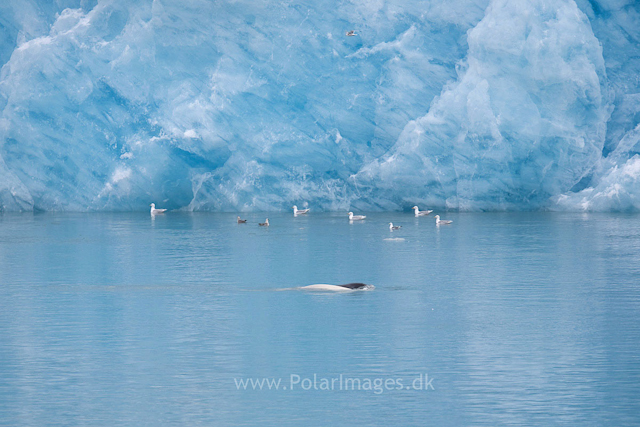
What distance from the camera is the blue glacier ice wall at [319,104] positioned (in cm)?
3969

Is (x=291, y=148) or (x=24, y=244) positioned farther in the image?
(x=291, y=148)

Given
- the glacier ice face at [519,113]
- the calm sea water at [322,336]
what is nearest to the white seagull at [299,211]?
the glacier ice face at [519,113]

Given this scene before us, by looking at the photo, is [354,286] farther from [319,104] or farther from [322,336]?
[319,104]

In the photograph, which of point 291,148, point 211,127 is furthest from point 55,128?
point 291,148

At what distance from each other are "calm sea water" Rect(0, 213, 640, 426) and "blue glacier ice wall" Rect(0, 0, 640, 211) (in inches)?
598

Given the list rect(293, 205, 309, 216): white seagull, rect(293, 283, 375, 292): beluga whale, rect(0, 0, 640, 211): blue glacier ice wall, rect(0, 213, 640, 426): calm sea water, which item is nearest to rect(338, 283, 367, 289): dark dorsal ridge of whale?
rect(293, 283, 375, 292): beluga whale

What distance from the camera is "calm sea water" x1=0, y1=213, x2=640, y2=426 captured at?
1021cm

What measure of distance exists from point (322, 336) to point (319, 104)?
30.4 m

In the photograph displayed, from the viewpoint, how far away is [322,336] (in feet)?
44.5

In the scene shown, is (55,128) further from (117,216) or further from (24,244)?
(24,244)

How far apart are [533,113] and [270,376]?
3065cm

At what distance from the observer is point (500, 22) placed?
129 ft

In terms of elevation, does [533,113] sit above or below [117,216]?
above

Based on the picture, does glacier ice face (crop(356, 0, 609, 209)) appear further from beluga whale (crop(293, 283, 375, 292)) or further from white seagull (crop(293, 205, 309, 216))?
beluga whale (crop(293, 283, 375, 292))
